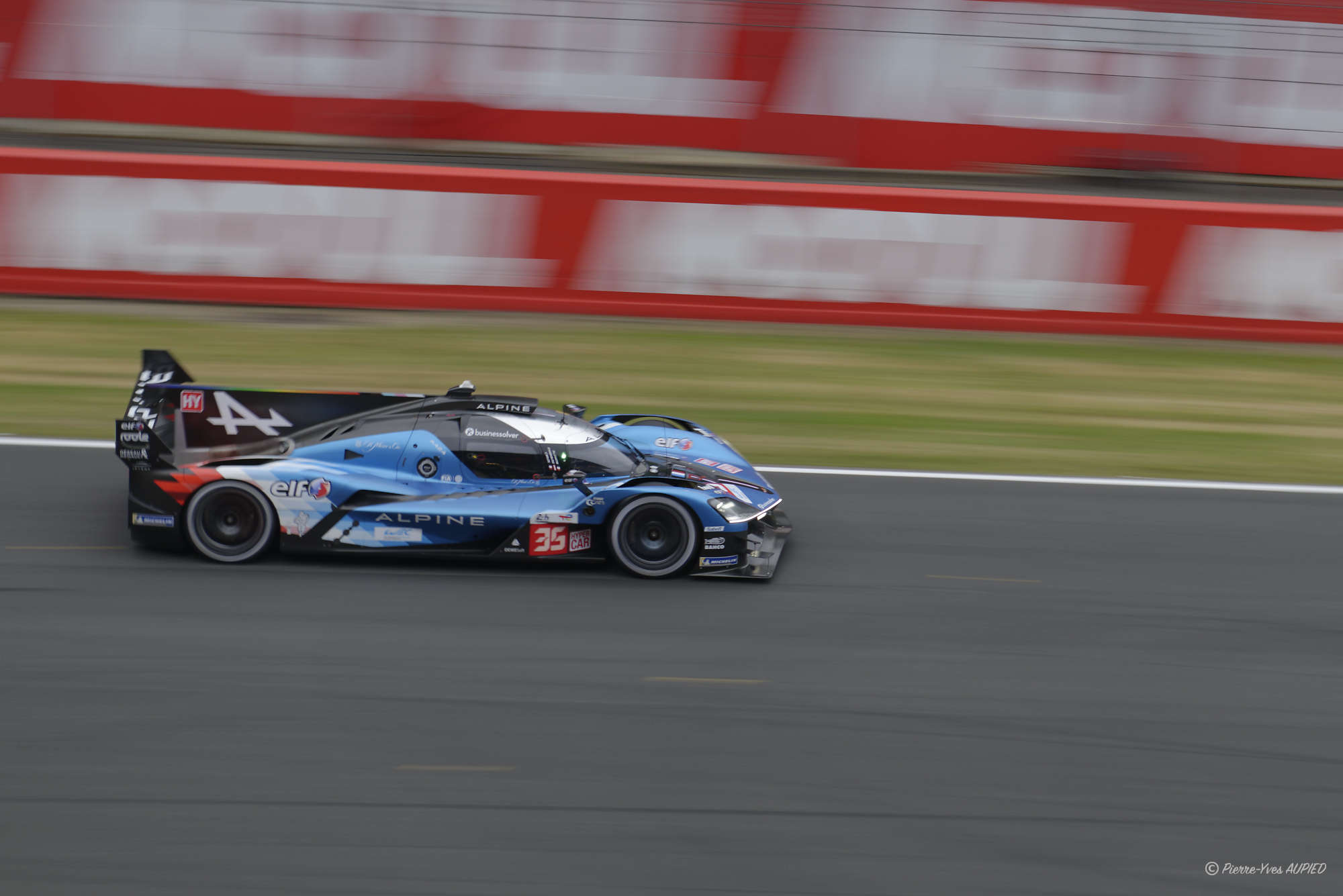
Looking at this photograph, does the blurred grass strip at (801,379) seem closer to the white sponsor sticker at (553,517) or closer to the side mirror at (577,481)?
the side mirror at (577,481)

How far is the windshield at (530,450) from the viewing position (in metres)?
6.45

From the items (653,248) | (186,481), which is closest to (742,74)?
(653,248)

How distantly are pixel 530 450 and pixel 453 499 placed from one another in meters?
0.45

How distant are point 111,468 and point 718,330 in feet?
17.9

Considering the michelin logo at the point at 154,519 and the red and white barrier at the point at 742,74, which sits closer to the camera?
the michelin logo at the point at 154,519

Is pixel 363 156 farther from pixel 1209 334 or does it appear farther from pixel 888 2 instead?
pixel 1209 334

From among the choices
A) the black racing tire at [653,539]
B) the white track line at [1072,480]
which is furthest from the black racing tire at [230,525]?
the white track line at [1072,480]

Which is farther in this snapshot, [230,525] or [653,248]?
[653,248]

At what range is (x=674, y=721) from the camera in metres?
5.18

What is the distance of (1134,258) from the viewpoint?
11.3m

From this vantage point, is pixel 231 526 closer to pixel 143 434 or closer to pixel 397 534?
pixel 143 434

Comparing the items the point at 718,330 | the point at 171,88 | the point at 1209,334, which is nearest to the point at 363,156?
A: the point at 171,88

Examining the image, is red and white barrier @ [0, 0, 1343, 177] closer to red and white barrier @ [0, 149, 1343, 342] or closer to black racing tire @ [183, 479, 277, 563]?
red and white barrier @ [0, 149, 1343, 342]

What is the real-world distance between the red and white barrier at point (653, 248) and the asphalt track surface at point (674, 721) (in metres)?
4.51
